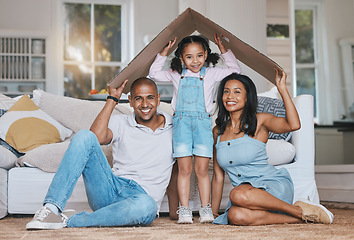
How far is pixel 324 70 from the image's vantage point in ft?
19.5

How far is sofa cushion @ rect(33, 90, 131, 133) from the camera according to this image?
10.1 feet

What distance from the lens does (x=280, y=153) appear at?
260cm

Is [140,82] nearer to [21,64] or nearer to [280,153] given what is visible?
[280,153]

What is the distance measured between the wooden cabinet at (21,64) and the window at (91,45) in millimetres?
435

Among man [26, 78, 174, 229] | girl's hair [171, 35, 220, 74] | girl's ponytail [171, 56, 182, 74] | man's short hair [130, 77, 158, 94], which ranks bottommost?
man [26, 78, 174, 229]

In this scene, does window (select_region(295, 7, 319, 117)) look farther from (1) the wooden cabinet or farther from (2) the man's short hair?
(2) the man's short hair

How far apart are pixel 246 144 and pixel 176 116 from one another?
37 cm

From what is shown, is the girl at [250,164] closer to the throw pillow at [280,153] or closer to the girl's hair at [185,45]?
the girl's hair at [185,45]

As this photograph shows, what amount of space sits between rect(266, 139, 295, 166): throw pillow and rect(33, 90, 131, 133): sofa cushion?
1067 millimetres

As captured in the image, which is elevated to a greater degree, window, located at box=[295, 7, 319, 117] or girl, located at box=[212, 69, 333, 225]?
window, located at box=[295, 7, 319, 117]

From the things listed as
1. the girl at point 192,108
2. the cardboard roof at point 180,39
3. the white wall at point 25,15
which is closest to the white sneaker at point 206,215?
the girl at point 192,108

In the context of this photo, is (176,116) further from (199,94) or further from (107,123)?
(107,123)

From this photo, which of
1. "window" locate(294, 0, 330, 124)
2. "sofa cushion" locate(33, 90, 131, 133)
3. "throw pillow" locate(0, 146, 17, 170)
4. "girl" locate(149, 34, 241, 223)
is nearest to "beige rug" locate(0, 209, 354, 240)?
"girl" locate(149, 34, 241, 223)

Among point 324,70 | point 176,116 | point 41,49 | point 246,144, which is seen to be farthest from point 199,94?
point 41,49
